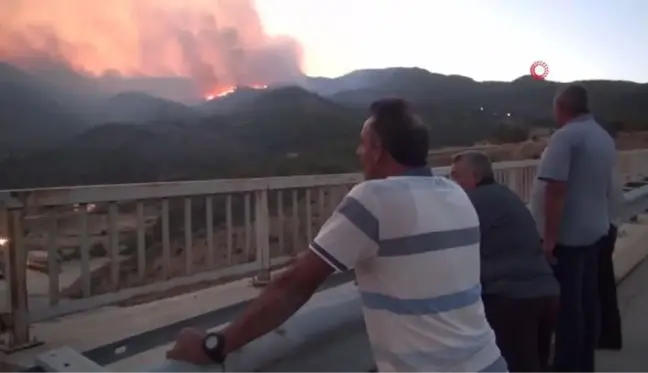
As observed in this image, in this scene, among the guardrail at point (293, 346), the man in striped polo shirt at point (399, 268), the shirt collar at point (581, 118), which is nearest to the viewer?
the guardrail at point (293, 346)

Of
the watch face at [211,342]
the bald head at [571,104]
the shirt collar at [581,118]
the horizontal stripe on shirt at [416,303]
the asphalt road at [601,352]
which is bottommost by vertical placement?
the asphalt road at [601,352]

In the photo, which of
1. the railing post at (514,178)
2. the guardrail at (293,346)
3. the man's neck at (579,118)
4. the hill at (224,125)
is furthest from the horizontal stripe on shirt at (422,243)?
the hill at (224,125)

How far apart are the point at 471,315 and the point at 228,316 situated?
1.43 metres

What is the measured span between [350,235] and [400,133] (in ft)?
1.21

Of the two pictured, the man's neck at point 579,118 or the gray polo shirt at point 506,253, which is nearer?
the gray polo shirt at point 506,253

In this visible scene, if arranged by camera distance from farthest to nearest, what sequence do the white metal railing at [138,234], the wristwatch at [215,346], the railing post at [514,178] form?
1. the railing post at [514,178]
2. the white metal railing at [138,234]
3. the wristwatch at [215,346]

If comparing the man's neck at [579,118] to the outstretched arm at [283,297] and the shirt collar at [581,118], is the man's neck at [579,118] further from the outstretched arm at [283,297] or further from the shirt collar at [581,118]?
the outstretched arm at [283,297]

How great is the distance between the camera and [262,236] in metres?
6.46

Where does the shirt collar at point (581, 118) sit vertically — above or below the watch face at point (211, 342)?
above

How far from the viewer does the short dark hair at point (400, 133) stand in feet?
6.81

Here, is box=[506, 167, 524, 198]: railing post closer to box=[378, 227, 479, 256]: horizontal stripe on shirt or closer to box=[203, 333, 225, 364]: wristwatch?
box=[378, 227, 479, 256]: horizontal stripe on shirt

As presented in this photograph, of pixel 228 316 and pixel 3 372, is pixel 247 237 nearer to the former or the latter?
pixel 3 372

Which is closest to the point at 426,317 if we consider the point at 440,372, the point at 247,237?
the point at 440,372

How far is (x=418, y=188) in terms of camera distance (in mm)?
2006
